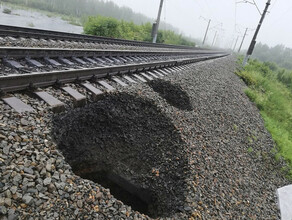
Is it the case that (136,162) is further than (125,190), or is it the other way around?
(136,162)

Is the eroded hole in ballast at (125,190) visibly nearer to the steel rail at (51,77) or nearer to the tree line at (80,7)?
the steel rail at (51,77)

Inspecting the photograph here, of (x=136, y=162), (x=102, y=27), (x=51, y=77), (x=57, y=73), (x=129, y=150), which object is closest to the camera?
(x=51, y=77)

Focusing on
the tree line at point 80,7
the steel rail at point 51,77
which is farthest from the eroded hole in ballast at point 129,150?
the tree line at point 80,7

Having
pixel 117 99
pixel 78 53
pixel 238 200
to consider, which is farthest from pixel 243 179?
pixel 78 53

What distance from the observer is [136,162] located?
503 cm

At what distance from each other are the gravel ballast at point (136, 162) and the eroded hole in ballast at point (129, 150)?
0.07 feet

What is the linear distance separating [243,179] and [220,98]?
4226mm

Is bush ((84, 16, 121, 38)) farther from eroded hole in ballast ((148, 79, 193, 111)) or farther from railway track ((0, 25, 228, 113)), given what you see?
eroded hole in ballast ((148, 79, 193, 111))

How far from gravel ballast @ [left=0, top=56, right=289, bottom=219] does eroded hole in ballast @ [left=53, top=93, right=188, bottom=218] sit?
2 cm

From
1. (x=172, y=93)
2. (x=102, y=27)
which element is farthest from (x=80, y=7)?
(x=172, y=93)

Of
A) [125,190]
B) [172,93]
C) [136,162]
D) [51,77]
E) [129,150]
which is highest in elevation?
[51,77]

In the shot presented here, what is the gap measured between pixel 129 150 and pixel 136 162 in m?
0.34

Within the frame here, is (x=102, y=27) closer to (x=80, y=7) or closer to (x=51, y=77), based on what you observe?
(x=51, y=77)

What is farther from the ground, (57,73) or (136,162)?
(57,73)
